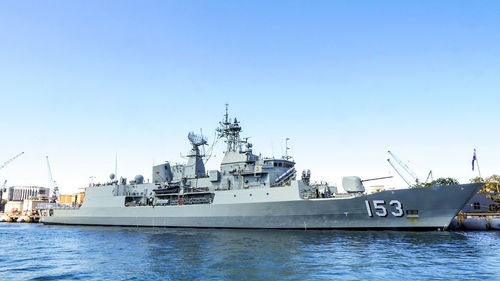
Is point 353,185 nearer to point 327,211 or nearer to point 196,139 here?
point 327,211

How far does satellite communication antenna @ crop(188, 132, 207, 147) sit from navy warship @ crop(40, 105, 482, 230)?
99mm

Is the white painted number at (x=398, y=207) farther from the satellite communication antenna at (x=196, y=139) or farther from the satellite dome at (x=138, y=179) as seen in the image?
the satellite dome at (x=138, y=179)

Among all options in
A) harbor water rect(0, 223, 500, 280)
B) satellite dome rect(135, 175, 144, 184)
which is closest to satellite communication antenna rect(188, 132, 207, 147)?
satellite dome rect(135, 175, 144, 184)

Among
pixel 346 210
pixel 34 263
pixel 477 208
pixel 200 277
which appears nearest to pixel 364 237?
pixel 346 210

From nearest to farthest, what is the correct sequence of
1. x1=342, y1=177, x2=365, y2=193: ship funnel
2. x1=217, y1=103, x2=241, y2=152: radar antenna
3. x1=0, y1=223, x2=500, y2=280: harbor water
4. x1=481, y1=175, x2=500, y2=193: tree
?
1. x1=0, y1=223, x2=500, y2=280: harbor water
2. x1=342, y1=177, x2=365, y2=193: ship funnel
3. x1=217, y1=103, x2=241, y2=152: radar antenna
4. x1=481, y1=175, x2=500, y2=193: tree

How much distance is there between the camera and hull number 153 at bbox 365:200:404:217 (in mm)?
20484

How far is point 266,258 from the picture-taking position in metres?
13.6

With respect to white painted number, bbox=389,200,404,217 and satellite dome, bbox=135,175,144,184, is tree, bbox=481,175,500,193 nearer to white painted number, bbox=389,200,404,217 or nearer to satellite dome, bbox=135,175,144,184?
white painted number, bbox=389,200,404,217

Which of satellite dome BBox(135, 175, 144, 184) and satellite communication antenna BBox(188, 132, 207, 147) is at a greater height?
satellite communication antenna BBox(188, 132, 207, 147)

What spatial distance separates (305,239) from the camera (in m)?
18.5

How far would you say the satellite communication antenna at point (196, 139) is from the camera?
31781mm

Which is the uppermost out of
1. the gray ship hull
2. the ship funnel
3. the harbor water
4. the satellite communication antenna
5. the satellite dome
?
the satellite communication antenna

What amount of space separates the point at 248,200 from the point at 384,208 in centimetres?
940

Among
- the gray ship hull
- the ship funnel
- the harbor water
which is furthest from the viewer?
the ship funnel
